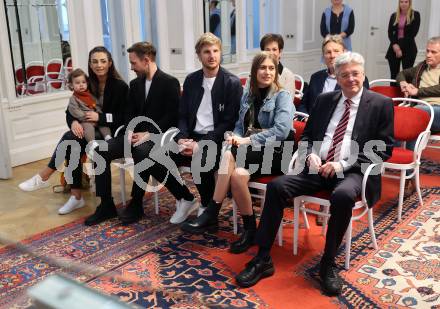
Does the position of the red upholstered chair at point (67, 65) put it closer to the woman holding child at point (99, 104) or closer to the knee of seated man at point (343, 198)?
the woman holding child at point (99, 104)

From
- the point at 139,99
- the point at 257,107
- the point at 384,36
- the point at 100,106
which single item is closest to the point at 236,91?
the point at 257,107

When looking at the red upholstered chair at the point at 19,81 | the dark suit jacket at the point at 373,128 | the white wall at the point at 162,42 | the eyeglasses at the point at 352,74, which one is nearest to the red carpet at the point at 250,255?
the dark suit jacket at the point at 373,128

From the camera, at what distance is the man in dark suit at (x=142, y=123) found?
11.5 ft

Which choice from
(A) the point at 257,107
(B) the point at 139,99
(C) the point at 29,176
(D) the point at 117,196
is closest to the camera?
(A) the point at 257,107

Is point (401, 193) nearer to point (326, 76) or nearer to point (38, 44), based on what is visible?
point (326, 76)

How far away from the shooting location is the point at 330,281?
2.49 metres

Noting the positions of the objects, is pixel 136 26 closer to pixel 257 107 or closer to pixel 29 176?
pixel 29 176

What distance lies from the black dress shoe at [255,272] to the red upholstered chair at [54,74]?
11.5ft

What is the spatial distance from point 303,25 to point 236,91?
17.1ft

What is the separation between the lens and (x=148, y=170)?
11.3 feet

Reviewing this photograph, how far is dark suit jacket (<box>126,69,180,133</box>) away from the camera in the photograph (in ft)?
11.6

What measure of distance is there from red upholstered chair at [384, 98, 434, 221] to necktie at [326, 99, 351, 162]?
643 mm

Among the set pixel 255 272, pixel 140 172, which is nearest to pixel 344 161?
pixel 255 272

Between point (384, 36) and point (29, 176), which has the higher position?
point (384, 36)
